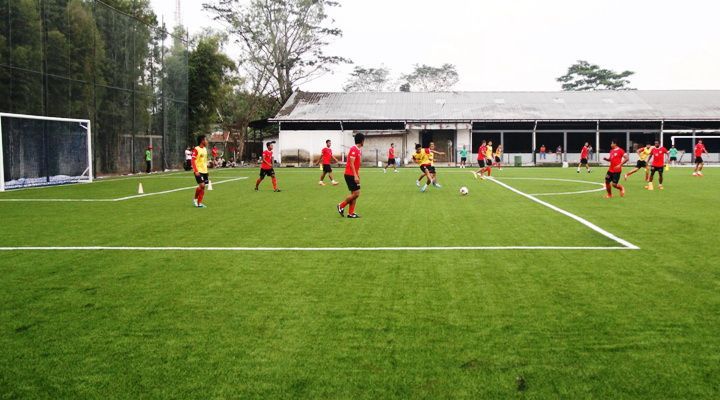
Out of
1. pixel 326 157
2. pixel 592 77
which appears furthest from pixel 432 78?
pixel 326 157

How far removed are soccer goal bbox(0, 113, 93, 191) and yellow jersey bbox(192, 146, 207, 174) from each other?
9.13 meters

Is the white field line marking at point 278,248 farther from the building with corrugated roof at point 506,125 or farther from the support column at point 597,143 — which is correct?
the support column at point 597,143

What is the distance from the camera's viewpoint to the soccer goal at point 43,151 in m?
22.9

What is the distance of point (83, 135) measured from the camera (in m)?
28.3

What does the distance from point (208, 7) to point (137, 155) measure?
89.3 ft

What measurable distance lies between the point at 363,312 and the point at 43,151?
23717mm

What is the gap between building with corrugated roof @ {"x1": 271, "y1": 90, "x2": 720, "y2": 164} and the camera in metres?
49.6

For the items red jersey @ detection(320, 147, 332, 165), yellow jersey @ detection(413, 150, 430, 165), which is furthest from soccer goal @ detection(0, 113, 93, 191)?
yellow jersey @ detection(413, 150, 430, 165)

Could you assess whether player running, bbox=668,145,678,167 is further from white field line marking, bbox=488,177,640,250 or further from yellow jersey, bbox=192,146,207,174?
yellow jersey, bbox=192,146,207,174

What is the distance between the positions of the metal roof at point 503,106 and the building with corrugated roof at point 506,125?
82 millimetres

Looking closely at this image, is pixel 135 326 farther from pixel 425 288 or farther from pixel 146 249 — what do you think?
pixel 146 249

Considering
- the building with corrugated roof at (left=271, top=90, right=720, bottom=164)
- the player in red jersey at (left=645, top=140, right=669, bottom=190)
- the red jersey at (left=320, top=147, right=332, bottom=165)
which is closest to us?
the player in red jersey at (left=645, top=140, right=669, bottom=190)

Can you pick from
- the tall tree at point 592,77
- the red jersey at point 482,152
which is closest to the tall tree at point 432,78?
the tall tree at point 592,77

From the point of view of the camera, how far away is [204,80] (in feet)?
158
